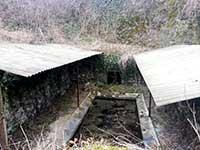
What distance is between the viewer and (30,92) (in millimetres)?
8727

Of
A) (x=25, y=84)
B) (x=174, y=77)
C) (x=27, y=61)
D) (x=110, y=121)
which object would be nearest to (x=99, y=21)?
(x=110, y=121)

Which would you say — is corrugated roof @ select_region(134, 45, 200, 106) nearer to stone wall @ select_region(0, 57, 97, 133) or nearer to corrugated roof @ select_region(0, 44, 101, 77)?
corrugated roof @ select_region(0, 44, 101, 77)

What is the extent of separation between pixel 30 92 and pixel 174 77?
397cm

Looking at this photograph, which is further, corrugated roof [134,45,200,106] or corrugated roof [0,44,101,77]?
corrugated roof [0,44,101,77]

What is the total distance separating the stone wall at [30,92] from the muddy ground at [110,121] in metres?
1.32

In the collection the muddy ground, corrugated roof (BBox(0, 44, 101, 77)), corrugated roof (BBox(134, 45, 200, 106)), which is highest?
corrugated roof (BBox(0, 44, 101, 77))

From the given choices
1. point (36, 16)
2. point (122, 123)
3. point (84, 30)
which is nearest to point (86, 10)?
point (84, 30)

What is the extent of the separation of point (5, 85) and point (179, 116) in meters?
4.42

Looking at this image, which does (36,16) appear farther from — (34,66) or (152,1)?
(34,66)

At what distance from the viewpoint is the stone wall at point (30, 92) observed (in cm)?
761

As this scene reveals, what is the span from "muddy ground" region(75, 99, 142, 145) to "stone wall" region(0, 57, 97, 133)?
52.1 inches

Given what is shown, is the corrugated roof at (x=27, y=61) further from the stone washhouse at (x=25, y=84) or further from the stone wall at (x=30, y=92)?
the stone wall at (x=30, y=92)

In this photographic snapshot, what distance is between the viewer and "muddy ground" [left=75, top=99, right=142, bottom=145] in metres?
8.32

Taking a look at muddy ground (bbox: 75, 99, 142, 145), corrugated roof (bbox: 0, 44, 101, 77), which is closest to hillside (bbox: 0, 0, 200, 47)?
muddy ground (bbox: 75, 99, 142, 145)
